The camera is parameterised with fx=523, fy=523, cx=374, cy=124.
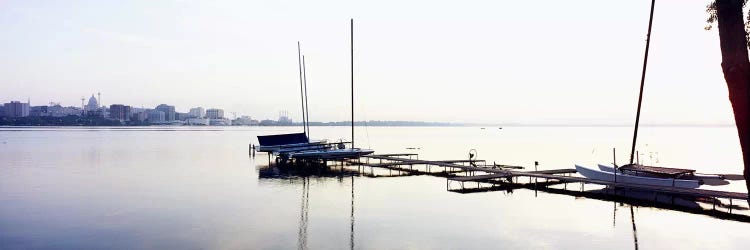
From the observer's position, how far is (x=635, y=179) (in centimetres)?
2777

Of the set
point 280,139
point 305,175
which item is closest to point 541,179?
point 305,175

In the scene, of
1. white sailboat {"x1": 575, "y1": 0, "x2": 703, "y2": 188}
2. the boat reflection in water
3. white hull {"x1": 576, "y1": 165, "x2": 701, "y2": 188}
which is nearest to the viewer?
the boat reflection in water

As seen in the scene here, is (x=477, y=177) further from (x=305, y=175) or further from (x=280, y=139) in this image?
(x=280, y=139)

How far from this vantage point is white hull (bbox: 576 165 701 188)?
25.5 metres

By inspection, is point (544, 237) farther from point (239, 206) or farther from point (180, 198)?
point (180, 198)

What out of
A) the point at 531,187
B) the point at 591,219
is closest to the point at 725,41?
the point at 591,219

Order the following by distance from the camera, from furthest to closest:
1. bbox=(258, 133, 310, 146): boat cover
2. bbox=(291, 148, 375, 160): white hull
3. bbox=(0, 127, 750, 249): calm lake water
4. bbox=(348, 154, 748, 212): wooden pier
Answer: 1. bbox=(258, 133, 310, 146): boat cover
2. bbox=(291, 148, 375, 160): white hull
3. bbox=(348, 154, 748, 212): wooden pier
4. bbox=(0, 127, 750, 249): calm lake water

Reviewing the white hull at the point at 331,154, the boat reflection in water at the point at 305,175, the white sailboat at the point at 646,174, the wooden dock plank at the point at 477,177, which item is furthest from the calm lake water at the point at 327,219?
the white hull at the point at 331,154

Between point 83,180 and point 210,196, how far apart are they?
13623 millimetres

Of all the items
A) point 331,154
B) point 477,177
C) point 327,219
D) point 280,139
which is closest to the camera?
point 327,219

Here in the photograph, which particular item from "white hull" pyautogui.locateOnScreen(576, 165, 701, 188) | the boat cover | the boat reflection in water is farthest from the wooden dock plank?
the boat cover

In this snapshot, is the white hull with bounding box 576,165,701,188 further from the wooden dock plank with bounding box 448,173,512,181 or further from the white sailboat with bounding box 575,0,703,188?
the wooden dock plank with bounding box 448,173,512,181

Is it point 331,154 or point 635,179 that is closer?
point 635,179

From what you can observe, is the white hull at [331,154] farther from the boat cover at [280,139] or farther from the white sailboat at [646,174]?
the white sailboat at [646,174]
